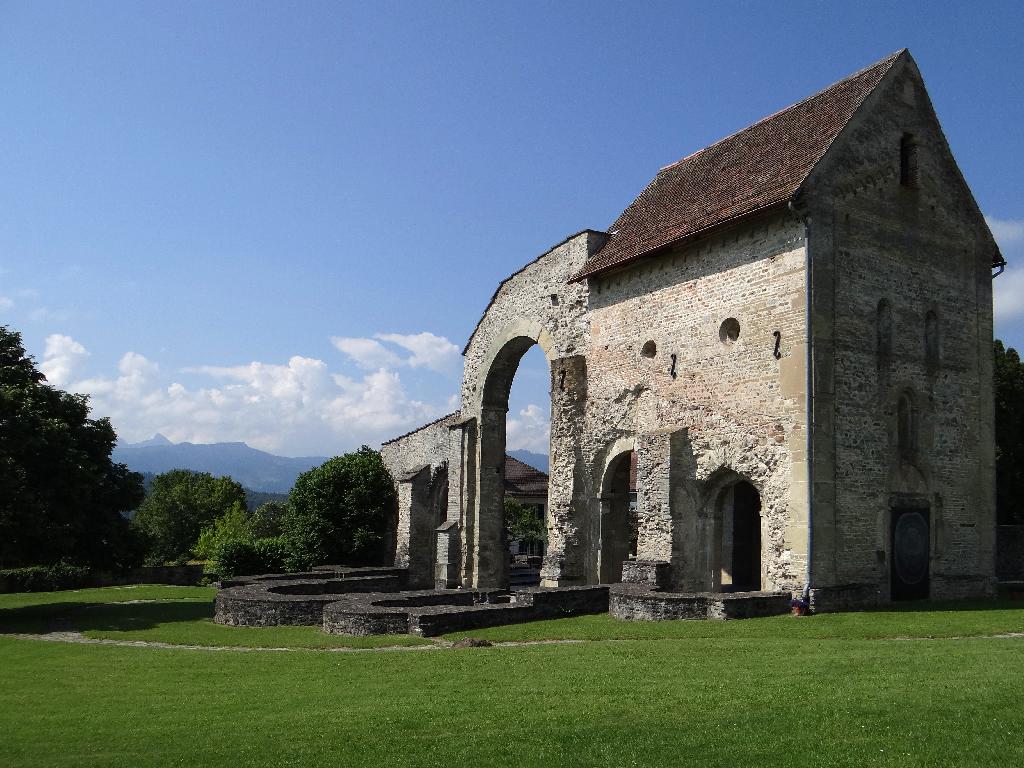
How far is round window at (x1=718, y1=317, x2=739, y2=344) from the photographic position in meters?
20.2

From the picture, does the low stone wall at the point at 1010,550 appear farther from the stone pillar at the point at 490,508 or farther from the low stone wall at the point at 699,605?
the stone pillar at the point at 490,508

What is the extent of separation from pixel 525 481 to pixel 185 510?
3874cm

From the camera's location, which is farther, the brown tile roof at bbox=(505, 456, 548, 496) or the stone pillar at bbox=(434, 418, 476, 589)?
the brown tile roof at bbox=(505, 456, 548, 496)

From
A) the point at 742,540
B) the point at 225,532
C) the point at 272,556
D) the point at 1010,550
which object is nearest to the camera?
the point at 742,540

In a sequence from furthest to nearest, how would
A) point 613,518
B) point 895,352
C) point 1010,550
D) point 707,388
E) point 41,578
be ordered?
point 41,578 < point 1010,550 < point 613,518 < point 707,388 < point 895,352

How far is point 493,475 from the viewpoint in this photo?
30297mm

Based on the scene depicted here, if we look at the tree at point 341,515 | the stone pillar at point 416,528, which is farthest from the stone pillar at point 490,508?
the tree at point 341,515

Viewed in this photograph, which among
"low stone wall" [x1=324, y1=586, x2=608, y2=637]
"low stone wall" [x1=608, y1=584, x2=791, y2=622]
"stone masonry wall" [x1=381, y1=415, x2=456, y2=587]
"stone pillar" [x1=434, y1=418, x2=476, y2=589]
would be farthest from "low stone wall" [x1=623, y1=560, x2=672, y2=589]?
"stone masonry wall" [x1=381, y1=415, x2=456, y2=587]

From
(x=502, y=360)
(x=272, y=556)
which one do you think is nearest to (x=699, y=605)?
(x=502, y=360)

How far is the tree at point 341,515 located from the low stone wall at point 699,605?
17.7 m

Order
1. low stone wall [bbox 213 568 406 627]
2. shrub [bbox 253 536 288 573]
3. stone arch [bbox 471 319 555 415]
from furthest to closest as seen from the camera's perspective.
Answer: shrub [bbox 253 536 288 573] < stone arch [bbox 471 319 555 415] < low stone wall [bbox 213 568 406 627]

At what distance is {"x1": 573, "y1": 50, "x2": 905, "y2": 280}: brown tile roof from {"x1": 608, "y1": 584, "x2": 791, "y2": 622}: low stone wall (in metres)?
8.17

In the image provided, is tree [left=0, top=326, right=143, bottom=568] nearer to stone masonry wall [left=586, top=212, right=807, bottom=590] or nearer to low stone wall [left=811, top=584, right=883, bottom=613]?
stone masonry wall [left=586, top=212, right=807, bottom=590]

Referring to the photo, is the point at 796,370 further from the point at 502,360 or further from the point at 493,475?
the point at 493,475
